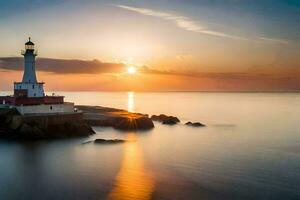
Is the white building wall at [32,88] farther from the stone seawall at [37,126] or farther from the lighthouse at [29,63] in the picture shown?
the stone seawall at [37,126]

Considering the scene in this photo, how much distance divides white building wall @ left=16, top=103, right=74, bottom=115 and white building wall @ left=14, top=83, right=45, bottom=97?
4.32 m

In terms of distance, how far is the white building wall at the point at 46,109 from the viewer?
48572 mm

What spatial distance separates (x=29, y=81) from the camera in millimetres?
54844

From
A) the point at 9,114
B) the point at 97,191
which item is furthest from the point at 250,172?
the point at 9,114

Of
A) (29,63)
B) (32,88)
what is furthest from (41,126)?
(29,63)

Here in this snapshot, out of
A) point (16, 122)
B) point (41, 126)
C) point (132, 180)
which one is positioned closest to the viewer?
point (132, 180)

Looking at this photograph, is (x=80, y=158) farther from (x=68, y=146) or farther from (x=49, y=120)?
(x=49, y=120)

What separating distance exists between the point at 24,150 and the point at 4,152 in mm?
2101

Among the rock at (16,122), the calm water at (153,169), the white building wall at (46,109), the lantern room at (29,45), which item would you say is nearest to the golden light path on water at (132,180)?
the calm water at (153,169)

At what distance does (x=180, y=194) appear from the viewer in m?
26.3

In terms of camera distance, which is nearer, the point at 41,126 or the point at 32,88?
the point at 41,126

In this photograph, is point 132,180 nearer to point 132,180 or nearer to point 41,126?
point 132,180

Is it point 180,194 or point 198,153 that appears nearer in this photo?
point 180,194

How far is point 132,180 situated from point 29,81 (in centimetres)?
3085
